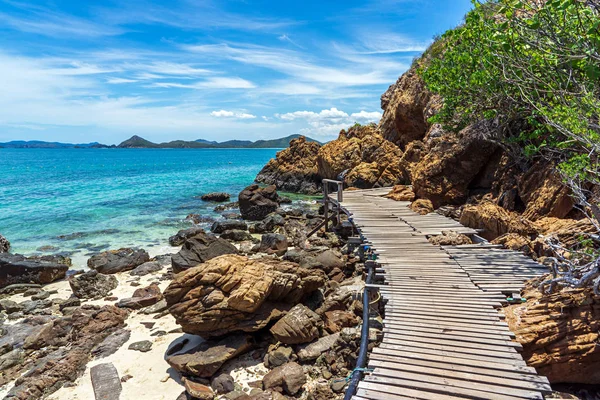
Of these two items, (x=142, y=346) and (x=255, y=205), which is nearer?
(x=142, y=346)

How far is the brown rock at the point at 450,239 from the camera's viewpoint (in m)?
11.5

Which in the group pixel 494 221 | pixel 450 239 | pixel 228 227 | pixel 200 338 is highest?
pixel 494 221

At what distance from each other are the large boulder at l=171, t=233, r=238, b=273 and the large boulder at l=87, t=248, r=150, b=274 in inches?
142

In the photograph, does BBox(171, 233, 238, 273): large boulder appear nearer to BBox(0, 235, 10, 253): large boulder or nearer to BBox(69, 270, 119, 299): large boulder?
BBox(69, 270, 119, 299): large boulder

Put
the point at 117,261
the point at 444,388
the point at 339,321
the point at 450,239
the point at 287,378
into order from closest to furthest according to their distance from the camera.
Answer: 1. the point at 444,388
2. the point at 287,378
3. the point at 339,321
4. the point at 450,239
5. the point at 117,261

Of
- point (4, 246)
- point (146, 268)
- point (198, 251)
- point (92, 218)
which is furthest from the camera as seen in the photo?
point (92, 218)

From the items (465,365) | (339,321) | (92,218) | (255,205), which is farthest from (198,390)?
(92,218)

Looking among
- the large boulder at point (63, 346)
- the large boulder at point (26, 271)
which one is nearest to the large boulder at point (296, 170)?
the large boulder at point (26, 271)

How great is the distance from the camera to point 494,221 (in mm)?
12008

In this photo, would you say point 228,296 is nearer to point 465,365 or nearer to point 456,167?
point 465,365

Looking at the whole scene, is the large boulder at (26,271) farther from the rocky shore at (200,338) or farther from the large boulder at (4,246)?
the large boulder at (4,246)

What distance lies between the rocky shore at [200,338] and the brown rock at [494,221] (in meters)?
4.91

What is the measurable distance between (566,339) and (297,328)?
20.0ft

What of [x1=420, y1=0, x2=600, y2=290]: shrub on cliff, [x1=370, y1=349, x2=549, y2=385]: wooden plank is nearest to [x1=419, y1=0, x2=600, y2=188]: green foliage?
[x1=420, y1=0, x2=600, y2=290]: shrub on cliff
